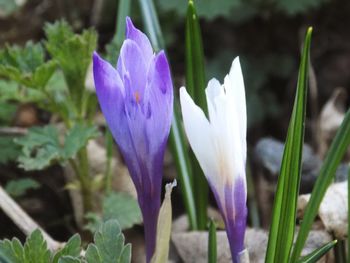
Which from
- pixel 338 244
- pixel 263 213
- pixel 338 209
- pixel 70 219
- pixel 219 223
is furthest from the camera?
pixel 263 213

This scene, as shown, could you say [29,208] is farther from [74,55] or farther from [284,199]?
[284,199]

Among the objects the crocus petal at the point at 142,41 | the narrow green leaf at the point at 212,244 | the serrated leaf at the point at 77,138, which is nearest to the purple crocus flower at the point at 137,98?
the crocus petal at the point at 142,41

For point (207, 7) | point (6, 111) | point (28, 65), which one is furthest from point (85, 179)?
point (207, 7)

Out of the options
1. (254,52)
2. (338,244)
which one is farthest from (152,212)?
(254,52)

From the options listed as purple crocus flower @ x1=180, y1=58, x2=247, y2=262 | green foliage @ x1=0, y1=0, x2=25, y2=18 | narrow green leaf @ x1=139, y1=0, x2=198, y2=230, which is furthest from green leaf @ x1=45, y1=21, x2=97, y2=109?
green foliage @ x1=0, y1=0, x2=25, y2=18

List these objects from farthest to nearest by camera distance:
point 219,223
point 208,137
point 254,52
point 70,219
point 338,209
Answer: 1. point 254,52
2. point 70,219
3. point 219,223
4. point 338,209
5. point 208,137
